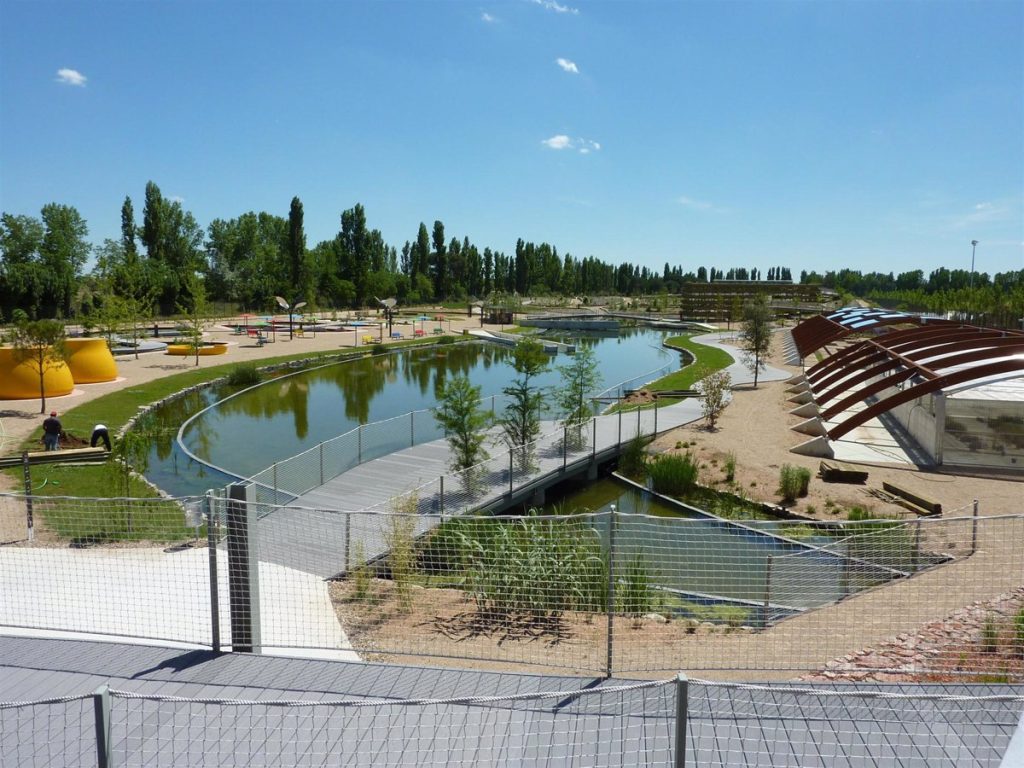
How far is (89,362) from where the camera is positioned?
27000 millimetres

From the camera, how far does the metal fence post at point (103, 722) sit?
11.3 ft

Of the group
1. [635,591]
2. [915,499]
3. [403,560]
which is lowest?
[915,499]

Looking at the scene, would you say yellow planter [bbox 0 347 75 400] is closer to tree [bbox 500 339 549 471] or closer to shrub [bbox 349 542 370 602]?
tree [bbox 500 339 549 471]

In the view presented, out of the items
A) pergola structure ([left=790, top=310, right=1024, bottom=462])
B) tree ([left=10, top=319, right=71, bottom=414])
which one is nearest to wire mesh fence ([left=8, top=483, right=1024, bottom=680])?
pergola structure ([left=790, top=310, right=1024, bottom=462])

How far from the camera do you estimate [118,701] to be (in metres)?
5.04

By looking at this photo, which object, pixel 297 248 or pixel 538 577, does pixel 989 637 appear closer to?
pixel 538 577

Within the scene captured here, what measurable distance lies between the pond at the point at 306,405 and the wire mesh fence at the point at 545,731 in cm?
1157

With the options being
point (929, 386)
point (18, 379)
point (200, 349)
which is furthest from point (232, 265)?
point (929, 386)

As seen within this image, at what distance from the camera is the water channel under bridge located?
9789mm

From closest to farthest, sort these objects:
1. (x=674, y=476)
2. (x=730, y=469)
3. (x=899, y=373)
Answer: (x=674, y=476) < (x=730, y=469) < (x=899, y=373)

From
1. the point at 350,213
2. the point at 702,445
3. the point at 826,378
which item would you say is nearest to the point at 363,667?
the point at 702,445

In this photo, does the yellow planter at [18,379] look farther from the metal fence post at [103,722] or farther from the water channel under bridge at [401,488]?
the metal fence post at [103,722]

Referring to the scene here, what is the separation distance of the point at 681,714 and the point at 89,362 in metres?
28.7

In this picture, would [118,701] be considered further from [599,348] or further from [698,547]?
[599,348]
